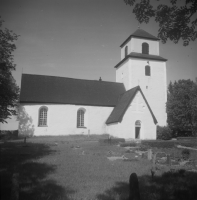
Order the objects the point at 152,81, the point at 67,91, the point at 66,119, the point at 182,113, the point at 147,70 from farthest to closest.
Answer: the point at 182,113 → the point at 147,70 → the point at 152,81 → the point at 67,91 → the point at 66,119

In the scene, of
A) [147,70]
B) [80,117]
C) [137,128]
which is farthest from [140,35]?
[80,117]

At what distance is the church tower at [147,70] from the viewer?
3409 centimetres

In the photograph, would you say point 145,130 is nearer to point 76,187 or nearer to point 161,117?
point 161,117

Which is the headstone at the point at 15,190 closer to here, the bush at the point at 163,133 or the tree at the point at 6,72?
the tree at the point at 6,72

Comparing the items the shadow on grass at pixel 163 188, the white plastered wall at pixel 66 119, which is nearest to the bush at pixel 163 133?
the white plastered wall at pixel 66 119

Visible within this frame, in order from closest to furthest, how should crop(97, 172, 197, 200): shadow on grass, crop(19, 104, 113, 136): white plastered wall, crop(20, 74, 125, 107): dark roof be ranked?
crop(97, 172, 197, 200): shadow on grass
crop(19, 104, 113, 136): white plastered wall
crop(20, 74, 125, 107): dark roof

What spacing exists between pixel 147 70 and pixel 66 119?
56.3 feet

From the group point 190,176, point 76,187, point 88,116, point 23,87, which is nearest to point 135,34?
point 88,116

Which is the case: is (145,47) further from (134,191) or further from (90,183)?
(134,191)

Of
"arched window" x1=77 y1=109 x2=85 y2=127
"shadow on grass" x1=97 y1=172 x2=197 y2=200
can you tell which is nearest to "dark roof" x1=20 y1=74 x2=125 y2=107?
"arched window" x1=77 y1=109 x2=85 y2=127

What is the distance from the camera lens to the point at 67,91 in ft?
109

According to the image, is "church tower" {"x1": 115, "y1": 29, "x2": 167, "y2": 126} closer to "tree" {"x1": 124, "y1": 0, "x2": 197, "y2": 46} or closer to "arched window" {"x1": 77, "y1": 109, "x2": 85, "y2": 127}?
"arched window" {"x1": 77, "y1": 109, "x2": 85, "y2": 127}

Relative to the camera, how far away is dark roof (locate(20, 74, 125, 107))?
101 feet

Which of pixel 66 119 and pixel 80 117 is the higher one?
pixel 80 117
